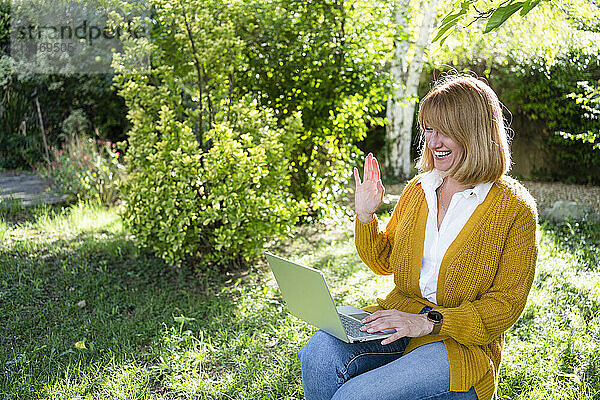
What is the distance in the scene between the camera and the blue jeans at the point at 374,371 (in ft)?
5.33

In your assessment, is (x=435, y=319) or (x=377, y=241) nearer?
(x=435, y=319)

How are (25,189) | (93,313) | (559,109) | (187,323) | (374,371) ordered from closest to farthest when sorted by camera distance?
(374,371) → (187,323) → (93,313) → (25,189) → (559,109)

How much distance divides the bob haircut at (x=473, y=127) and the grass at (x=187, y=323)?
4.02 feet

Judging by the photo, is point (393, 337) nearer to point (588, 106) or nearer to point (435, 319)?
point (435, 319)

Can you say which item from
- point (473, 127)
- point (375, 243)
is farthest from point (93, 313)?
point (473, 127)

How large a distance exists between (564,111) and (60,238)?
6.22 m

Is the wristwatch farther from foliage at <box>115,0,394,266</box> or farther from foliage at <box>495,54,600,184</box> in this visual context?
foliage at <box>495,54,600,184</box>

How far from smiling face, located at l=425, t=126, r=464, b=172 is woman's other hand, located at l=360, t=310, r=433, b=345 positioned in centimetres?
49

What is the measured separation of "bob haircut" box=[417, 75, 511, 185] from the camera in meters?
1.80

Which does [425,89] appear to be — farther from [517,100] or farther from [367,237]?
[367,237]

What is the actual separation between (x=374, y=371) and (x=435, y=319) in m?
0.24

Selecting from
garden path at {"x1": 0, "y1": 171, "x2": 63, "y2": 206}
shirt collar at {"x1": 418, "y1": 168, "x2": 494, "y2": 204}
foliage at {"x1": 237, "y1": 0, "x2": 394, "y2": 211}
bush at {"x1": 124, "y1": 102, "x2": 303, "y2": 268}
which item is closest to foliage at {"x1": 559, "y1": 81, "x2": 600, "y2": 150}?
Result: foliage at {"x1": 237, "y1": 0, "x2": 394, "y2": 211}

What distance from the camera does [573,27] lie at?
5191 millimetres

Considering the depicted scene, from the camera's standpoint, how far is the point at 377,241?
6.72ft
